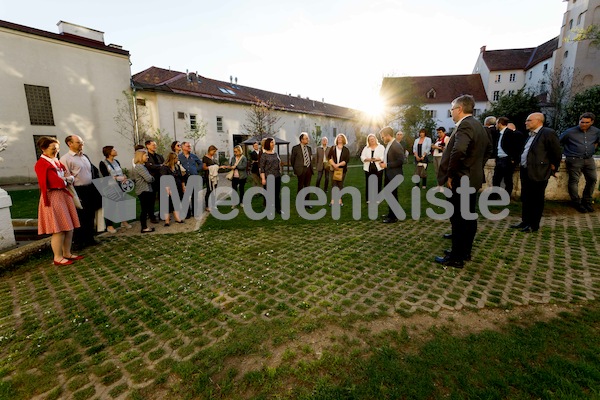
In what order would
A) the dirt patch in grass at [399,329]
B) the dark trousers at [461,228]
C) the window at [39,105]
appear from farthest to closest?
the window at [39,105], the dark trousers at [461,228], the dirt patch in grass at [399,329]

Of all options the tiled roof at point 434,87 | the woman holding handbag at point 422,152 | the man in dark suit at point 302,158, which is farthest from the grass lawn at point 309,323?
the tiled roof at point 434,87

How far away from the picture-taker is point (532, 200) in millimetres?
5660

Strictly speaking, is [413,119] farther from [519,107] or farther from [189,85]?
[189,85]

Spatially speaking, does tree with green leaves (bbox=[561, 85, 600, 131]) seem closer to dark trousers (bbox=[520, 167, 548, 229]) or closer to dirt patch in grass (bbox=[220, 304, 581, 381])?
dark trousers (bbox=[520, 167, 548, 229])

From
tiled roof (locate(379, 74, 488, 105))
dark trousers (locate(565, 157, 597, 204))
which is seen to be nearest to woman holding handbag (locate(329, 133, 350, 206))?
dark trousers (locate(565, 157, 597, 204))

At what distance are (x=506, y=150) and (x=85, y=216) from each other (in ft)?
31.0

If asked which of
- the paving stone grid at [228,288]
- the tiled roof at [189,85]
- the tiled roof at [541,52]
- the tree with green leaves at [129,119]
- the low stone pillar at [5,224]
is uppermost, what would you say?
the tiled roof at [541,52]

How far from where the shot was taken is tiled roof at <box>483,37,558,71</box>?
43250 millimetres

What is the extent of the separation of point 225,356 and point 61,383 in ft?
4.18

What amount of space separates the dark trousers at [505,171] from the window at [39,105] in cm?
2570

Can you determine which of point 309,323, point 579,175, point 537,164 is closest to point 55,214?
point 309,323

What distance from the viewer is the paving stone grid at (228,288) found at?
2.66m

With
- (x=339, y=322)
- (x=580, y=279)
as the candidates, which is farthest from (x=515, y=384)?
(x=580, y=279)

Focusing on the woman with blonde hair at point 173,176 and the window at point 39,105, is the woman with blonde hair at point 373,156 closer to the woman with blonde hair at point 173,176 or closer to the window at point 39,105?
the woman with blonde hair at point 173,176
